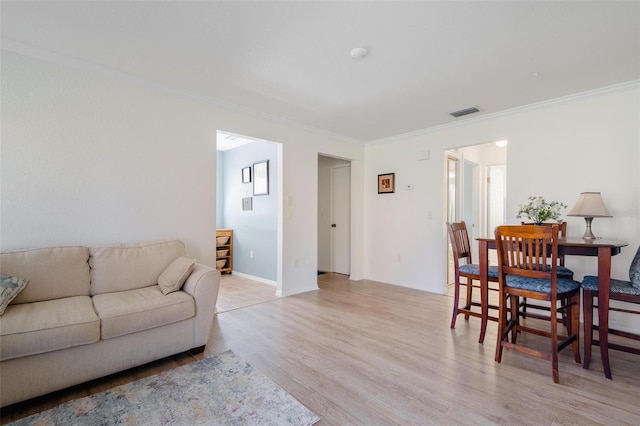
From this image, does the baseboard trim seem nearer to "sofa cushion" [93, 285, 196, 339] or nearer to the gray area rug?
"sofa cushion" [93, 285, 196, 339]

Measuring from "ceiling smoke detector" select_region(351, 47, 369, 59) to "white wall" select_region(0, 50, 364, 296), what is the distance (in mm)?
1735

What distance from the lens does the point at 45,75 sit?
2393 millimetres

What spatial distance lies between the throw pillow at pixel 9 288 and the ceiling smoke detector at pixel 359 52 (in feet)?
9.31

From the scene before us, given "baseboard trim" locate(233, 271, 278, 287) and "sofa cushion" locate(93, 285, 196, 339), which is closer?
"sofa cushion" locate(93, 285, 196, 339)

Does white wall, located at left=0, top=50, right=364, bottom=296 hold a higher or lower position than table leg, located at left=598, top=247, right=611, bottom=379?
higher

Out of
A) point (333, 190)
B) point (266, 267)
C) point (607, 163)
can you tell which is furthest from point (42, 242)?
point (607, 163)

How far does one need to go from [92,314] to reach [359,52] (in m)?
2.62

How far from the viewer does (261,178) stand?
190 inches

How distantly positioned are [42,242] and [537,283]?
383 centimetres

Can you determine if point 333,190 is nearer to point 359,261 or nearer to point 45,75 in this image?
point 359,261

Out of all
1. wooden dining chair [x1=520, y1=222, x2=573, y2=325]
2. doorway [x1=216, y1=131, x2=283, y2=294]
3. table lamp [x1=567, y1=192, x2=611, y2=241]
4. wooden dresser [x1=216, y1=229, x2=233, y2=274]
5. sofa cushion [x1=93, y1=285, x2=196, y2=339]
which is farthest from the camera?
wooden dresser [x1=216, y1=229, x2=233, y2=274]

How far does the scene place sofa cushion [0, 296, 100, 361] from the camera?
164 centimetres

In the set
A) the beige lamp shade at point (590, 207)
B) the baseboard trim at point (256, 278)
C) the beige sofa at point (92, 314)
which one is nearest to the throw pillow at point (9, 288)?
the beige sofa at point (92, 314)

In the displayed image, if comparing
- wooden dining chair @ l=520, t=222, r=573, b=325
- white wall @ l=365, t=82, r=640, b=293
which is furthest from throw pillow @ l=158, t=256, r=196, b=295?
white wall @ l=365, t=82, r=640, b=293
